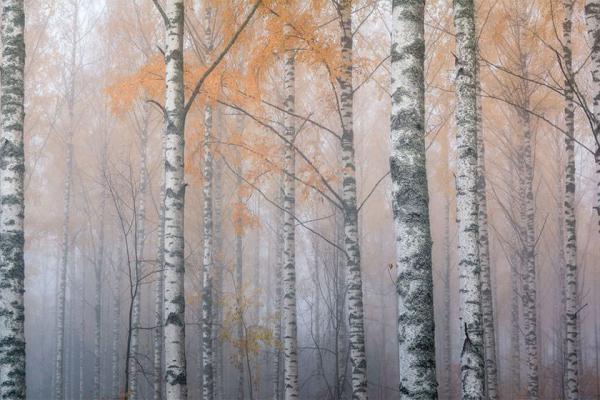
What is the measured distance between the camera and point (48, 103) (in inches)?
679

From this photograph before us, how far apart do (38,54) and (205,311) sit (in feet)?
34.3

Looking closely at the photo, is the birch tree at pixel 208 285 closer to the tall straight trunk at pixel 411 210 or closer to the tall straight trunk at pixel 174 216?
the tall straight trunk at pixel 174 216

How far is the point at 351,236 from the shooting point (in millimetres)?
7414

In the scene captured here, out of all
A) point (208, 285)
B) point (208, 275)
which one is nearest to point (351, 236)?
point (208, 275)

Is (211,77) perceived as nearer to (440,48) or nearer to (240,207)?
(240,207)

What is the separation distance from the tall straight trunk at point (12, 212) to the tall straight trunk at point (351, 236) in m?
3.88

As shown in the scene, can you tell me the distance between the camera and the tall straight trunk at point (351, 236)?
7164 millimetres

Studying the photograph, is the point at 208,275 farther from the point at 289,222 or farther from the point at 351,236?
the point at 351,236

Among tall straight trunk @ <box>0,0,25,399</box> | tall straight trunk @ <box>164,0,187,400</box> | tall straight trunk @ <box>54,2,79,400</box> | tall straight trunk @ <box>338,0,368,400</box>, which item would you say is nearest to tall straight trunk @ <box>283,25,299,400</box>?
tall straight trunk @ <box>338,0,368,400</box>

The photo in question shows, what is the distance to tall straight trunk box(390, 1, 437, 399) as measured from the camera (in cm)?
381

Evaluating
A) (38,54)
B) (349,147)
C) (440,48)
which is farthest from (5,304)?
(38,54)

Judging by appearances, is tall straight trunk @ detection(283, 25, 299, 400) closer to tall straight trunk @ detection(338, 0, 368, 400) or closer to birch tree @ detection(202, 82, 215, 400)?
tall straight trunk @ detection(338, 0, 368, 400)

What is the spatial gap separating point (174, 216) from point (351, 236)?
249cm

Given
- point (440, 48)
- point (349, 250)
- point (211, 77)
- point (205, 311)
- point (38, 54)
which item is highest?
point (38, 54)
